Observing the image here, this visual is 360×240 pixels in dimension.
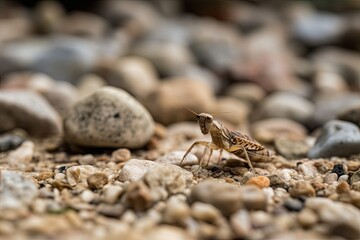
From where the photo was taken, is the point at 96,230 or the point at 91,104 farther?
the point at 91,104

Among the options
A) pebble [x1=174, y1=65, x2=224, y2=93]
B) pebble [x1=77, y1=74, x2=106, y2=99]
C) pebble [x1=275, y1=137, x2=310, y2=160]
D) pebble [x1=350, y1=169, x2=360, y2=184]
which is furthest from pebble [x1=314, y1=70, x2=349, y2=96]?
A: pebble [x1=350, y1=169, x2=360, y2=184]

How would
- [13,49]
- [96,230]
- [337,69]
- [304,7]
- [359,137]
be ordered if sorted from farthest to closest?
1. [304,7]
2. [337,69]
3. [13,49]
4. [359,137]
5. [96,230]

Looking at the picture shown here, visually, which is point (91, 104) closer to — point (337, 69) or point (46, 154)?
point (46, 154)

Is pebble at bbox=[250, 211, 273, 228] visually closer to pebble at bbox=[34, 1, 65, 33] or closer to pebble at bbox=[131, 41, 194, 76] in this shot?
pebble at bbox=[131, 41, 194, 76]

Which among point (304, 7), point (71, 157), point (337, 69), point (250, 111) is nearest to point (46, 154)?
point (71, 157)

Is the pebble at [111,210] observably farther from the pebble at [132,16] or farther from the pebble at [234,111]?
the pebble at [132,16]

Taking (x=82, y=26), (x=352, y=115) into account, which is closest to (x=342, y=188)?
(x=352, y=115)
